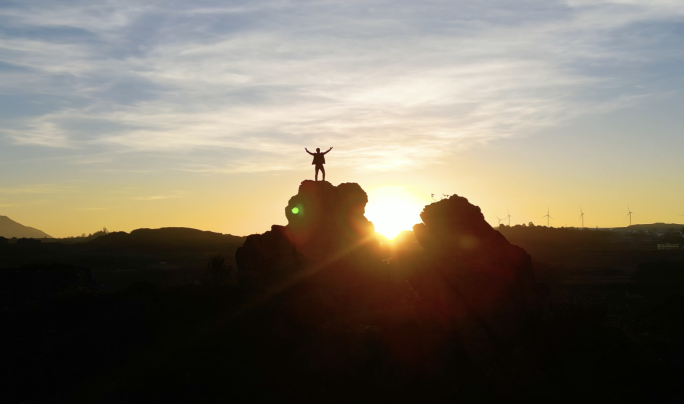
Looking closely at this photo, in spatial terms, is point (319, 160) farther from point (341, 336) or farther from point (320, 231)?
point (341, 336)

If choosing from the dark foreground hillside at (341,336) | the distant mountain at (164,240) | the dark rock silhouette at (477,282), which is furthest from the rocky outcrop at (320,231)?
the distant mountain at (164,240)

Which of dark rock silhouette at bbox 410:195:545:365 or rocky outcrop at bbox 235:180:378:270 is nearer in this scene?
dark rock silhouette at bbox 410:195:545:365

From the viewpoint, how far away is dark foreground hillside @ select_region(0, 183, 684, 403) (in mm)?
25109

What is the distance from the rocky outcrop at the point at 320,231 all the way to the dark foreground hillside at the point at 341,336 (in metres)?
0.10

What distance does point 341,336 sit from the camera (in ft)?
92.9

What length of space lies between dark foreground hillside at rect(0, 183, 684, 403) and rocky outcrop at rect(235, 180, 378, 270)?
0.33 feet

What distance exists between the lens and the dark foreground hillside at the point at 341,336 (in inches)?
989

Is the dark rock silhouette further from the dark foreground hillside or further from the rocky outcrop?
the rocky outcrop

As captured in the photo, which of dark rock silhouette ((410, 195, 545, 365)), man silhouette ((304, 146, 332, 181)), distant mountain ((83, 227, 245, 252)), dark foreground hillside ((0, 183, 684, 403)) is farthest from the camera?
distant mountain ((83, 227, 245, 252))

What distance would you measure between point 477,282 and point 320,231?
10257mm

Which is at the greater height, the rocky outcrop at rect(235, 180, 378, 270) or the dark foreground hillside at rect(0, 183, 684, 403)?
the rocky outcrop at rect(235, 180, 378, 270)

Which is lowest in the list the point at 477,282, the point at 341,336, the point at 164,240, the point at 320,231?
the point at 341,336

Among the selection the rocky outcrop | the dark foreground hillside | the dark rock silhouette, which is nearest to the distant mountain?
the rocky outcrop

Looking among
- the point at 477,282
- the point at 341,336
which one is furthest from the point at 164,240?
the point at 477,282
